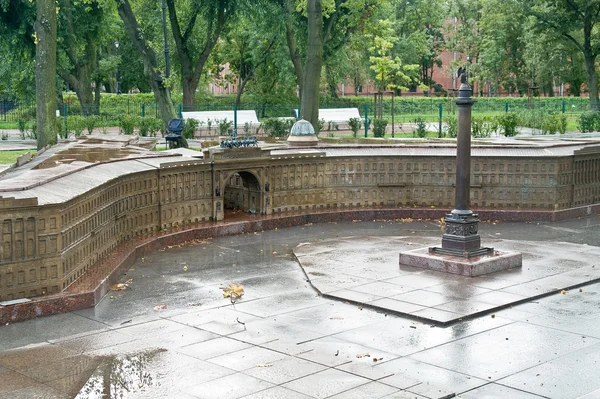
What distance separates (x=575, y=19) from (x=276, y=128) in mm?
22144

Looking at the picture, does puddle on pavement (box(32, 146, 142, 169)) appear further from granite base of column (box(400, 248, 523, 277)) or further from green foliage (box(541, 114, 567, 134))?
green foliage (box(541, 114, 567, 134))

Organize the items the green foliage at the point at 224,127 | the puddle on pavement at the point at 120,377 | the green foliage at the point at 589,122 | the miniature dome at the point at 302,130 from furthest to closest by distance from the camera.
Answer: the green foliage at the point at 589,122, the green foliage at the point at 224,127, the miniature dome at the point at 302,130, the puddle on pavement at the point at 120,377

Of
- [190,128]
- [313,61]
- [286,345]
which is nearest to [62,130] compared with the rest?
[190,128]

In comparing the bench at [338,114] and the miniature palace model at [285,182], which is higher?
the bench at [338,114]

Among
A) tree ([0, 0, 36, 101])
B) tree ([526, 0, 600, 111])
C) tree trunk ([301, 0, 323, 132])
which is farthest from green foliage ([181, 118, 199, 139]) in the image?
tree ([526, 0, 600, 111])

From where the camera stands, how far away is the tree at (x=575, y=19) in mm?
47531

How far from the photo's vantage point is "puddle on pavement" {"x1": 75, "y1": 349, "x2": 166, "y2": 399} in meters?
8.22

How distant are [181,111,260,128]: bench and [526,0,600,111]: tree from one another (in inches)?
754

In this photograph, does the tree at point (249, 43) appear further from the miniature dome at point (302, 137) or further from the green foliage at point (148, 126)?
the miniature dome at point (302, 137)

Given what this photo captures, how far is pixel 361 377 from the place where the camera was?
8.62m

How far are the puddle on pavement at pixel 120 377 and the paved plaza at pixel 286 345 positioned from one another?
2 centimetres

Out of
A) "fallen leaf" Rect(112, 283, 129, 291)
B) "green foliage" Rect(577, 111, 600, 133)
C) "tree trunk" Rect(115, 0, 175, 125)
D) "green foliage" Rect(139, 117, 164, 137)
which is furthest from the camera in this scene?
"green foliage" Rect(577, 111, 600, 133)

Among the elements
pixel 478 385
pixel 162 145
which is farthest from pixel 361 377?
pixel 162 145

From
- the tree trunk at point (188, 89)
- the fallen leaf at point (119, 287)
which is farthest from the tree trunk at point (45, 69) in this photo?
the tree trunk at point (188, 89)
